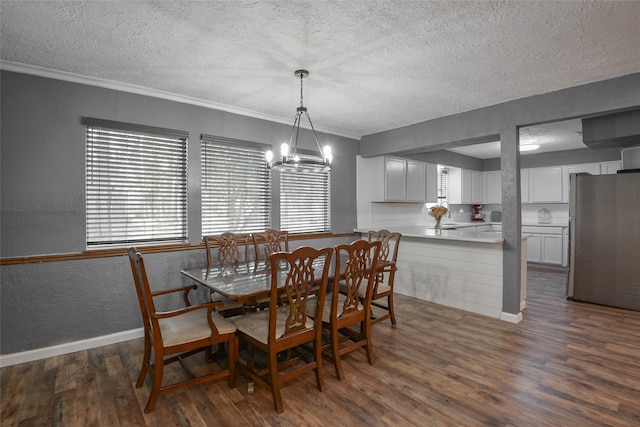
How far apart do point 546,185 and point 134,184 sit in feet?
24.5

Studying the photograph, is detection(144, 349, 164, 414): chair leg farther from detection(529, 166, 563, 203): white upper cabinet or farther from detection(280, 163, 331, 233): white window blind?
detection(529, 166, 563, 203): white upper cabinet

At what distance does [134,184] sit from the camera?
322 cm

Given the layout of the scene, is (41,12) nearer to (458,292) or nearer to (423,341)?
(423,341)

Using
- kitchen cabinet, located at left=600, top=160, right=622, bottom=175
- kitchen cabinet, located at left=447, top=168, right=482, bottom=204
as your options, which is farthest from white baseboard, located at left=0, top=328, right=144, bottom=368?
kitchen cabinet, located at left=600, top=160, right=622, bottom=175

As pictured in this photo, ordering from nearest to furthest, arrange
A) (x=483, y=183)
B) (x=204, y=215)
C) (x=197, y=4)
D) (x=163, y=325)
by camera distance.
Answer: (x=197, y=4) < (x=163, y=325) < (x=204, y=215) < (x=483, y=183)

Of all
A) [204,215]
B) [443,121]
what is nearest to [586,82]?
[443,121]

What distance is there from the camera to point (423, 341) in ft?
10.0

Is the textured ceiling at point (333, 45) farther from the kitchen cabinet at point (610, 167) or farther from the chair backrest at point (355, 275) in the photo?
the kitchen cabinet at point (610, 167)

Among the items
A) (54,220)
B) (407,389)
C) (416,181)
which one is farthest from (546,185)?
(54,220)

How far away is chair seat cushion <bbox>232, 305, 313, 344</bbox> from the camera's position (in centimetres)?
215

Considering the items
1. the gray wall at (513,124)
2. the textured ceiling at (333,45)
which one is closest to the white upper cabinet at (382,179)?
the gray wall at (513,124)

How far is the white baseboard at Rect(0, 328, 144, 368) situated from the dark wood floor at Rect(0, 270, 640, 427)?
7 cm

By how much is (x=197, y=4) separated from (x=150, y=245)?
2.35 m

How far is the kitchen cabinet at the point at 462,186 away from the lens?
7.09 metres
